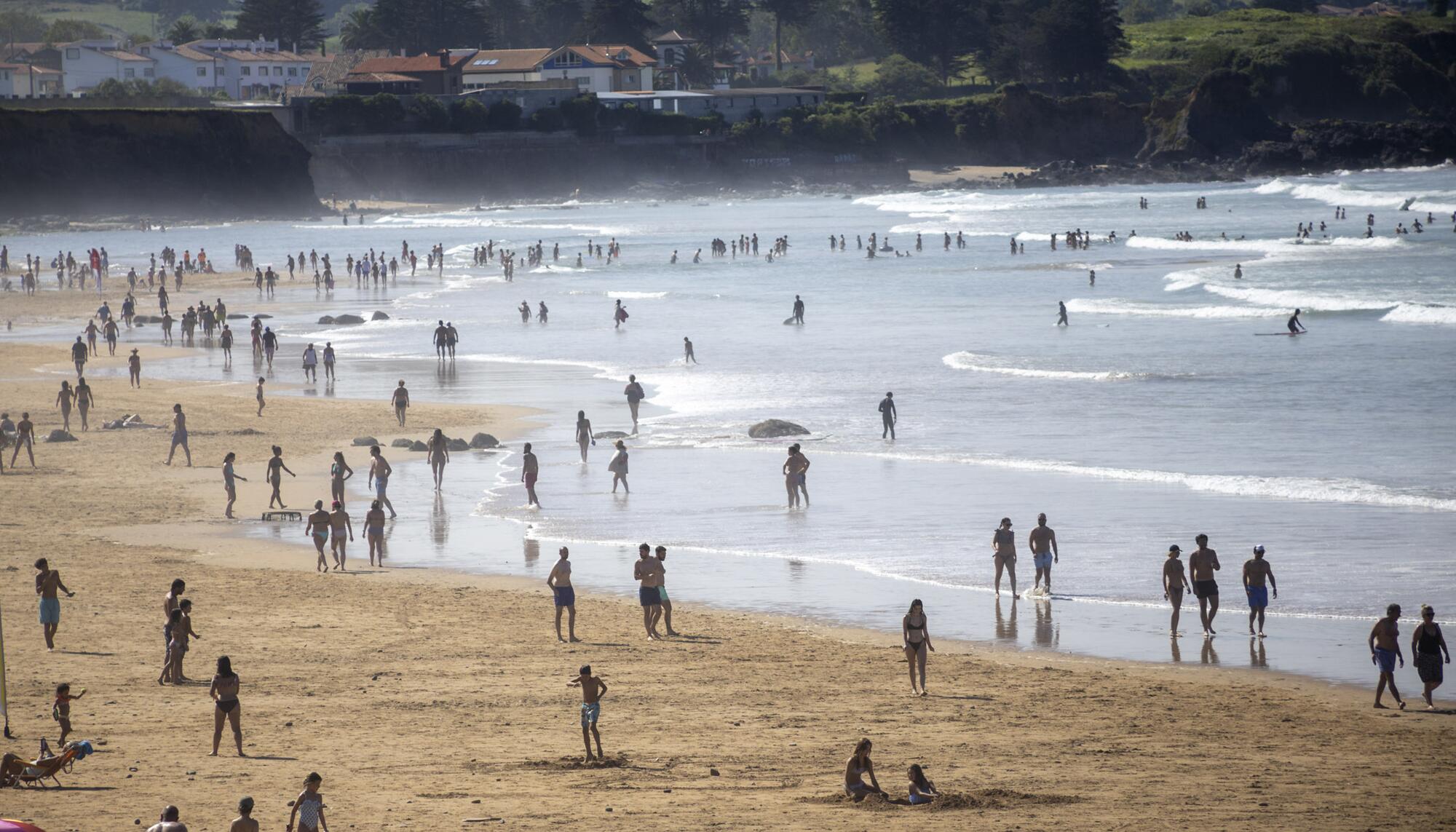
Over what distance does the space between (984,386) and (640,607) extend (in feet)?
54.9

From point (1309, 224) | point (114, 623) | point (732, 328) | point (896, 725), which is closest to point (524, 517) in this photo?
point (114, 623)

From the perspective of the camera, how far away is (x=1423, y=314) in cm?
4156

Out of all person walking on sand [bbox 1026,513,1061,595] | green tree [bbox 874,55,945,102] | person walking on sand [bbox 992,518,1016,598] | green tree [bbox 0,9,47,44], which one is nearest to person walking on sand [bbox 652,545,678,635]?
person walking on sand [bbox 992,518,1016,598]

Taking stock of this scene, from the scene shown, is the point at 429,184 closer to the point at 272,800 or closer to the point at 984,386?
the point at 984,386

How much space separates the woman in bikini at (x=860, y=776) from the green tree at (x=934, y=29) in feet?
449

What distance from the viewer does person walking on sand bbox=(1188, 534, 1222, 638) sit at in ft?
47.5

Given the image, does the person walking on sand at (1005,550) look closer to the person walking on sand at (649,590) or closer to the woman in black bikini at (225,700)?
the person walking on sand at (649,590)

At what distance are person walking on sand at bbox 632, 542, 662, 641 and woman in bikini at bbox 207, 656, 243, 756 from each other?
447cm

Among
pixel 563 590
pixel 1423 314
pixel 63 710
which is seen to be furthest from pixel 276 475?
pixel 1423 314

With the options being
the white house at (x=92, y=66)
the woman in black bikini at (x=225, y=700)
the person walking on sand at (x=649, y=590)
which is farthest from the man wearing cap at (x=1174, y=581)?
the white house at (x=92, y=66)

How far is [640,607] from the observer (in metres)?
16.0

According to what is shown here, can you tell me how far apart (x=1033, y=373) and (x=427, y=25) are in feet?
Result: 389

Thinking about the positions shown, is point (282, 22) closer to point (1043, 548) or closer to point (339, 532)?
point (339, 532)

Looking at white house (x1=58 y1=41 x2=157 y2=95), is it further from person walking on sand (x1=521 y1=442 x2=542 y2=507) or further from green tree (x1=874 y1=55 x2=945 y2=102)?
person walking on sand (x1=521 y1=442 x2=542 y2=507)
